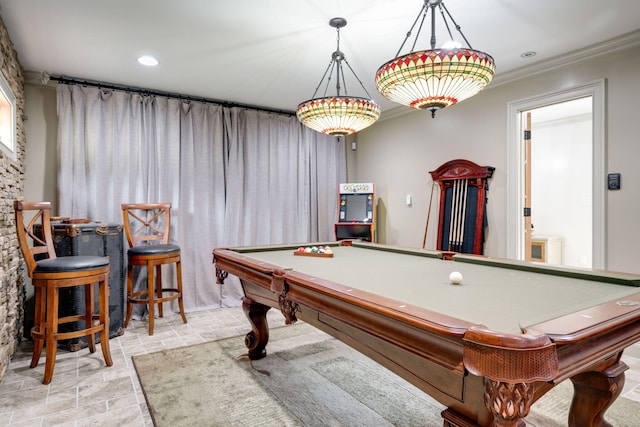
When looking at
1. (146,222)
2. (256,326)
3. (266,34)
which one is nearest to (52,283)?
(256,326)

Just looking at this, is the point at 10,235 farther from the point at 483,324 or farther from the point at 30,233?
the point at 483,324

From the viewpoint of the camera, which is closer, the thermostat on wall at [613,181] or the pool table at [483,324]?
the pool table at [483,324]

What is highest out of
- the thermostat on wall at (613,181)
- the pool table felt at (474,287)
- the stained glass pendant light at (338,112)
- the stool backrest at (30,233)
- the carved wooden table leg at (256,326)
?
the stained glass pendant light at (338,112)

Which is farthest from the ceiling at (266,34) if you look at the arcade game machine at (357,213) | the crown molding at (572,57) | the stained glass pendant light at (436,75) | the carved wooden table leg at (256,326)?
the carved wooden table leg at (256,326)

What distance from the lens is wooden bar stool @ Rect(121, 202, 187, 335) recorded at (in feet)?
11.6

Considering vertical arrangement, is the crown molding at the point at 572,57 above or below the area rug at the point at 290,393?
above

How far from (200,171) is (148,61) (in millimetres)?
1405

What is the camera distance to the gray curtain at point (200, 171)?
3855 millimetres

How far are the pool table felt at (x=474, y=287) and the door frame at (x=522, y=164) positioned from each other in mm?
1601

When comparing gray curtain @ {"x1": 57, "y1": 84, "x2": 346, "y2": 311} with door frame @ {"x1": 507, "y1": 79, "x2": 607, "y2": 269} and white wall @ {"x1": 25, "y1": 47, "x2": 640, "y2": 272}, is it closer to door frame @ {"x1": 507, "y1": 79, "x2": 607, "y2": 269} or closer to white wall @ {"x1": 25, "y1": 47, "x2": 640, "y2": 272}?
white wall @ {"x1": 25, "y1": 47, "x2": 640, "y2": 272}

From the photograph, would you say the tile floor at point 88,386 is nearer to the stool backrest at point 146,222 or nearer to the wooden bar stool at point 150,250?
the wooden bar stool at point 150,250

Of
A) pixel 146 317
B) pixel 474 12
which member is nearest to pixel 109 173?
pixel 146 317

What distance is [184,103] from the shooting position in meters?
4.40

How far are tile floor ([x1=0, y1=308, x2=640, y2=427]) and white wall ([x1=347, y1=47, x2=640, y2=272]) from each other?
3.86 feet
